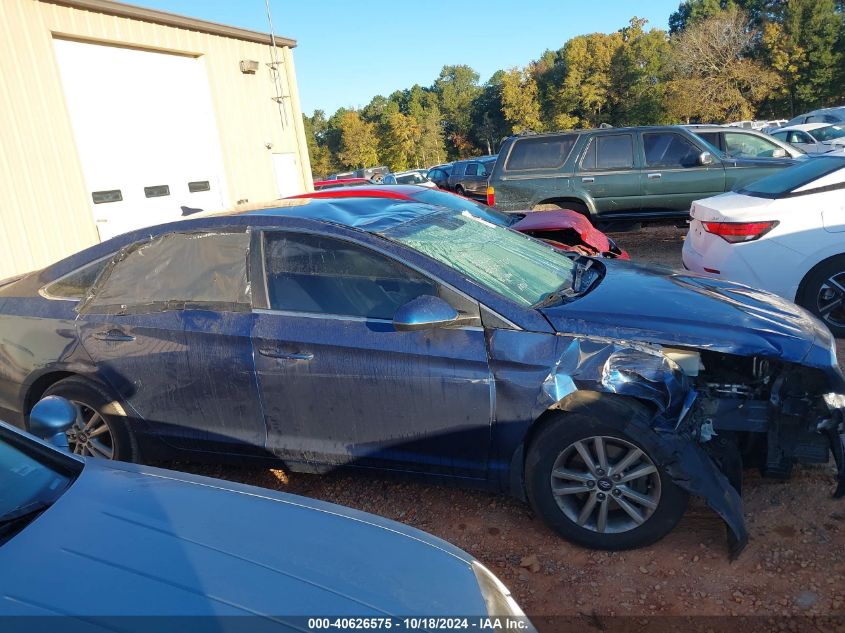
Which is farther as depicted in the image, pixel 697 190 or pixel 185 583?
pixel 697 190

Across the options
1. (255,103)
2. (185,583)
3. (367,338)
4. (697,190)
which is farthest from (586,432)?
(255,103)

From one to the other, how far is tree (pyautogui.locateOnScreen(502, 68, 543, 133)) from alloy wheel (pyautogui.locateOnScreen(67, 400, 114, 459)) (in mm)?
57693

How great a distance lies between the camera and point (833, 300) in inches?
205

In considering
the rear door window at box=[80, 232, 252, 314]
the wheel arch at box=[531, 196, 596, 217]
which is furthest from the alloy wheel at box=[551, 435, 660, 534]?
the wheel arch at box=[531, 196, 596, 217]

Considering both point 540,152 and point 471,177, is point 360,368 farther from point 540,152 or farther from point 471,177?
point 471,177

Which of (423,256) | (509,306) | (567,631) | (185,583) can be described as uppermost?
(423,256)

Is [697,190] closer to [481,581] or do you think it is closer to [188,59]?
[481,581]

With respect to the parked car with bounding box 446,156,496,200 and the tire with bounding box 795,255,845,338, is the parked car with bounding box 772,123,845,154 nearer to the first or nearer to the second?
the parked car with bounding box 446,156,496,200

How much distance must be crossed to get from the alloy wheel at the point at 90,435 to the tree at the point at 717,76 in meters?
43.0

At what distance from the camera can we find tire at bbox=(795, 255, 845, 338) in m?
5.12

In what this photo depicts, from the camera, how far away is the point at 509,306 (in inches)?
116

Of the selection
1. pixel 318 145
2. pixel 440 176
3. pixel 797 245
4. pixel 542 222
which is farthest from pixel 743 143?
pixel 318 145

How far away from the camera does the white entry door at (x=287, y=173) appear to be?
14967mm

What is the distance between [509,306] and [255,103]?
12.8 m
